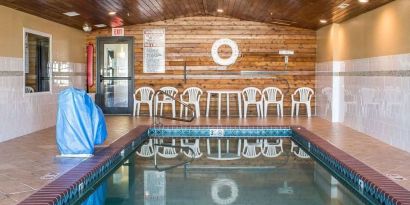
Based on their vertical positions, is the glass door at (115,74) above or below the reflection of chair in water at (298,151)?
above

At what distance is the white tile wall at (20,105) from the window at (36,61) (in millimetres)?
184

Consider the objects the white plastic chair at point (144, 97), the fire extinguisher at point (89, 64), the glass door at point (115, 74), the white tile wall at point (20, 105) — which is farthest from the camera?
the glass door at point (115, 74)

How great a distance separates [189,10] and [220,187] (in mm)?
6840

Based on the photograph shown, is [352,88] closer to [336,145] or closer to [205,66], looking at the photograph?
[336,145]

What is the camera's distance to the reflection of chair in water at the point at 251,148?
7.84 m

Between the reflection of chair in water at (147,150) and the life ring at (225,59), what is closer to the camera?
the reflection of chair in water at (147,150)

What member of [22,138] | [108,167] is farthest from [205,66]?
[108,167]

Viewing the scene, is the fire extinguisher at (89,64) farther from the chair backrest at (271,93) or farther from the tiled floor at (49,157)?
the chair backrest at (271,93)

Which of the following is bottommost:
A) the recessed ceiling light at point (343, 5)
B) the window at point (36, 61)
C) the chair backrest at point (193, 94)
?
the chair backrest at point (193, 94)

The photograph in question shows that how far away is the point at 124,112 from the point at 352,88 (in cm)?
599

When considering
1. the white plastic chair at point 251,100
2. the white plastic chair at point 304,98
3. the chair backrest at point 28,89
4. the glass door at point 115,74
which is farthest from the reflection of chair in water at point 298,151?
the glass door at point 115,74

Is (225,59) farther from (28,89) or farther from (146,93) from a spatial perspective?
(28,89)

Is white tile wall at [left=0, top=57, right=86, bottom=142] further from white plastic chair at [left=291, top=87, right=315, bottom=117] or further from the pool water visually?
white plastic chair at [left=291, top=87, right=315, bottom=117]

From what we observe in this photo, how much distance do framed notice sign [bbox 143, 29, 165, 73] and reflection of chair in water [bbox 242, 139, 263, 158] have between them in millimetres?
4183
